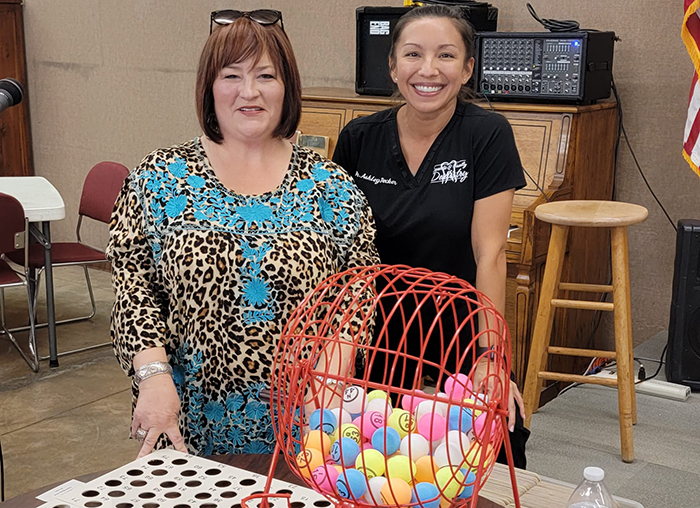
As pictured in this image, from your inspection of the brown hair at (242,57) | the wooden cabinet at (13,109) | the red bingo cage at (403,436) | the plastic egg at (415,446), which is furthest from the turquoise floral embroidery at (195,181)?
the wooden cabinet at (13,109)

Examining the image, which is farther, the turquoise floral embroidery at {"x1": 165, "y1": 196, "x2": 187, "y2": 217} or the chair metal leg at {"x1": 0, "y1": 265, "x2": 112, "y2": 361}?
the chair metal leg at {"x1": 0, "y1": 265, "x2": 112, "y2": 361}

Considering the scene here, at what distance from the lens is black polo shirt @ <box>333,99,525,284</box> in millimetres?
2023

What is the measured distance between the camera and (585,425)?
3.27 meters

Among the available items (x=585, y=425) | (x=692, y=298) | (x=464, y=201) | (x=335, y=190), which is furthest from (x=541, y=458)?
(x=335, y=190)

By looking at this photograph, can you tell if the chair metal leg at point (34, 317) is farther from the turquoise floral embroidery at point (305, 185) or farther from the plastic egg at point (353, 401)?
the plastic egg at point (353, 401)

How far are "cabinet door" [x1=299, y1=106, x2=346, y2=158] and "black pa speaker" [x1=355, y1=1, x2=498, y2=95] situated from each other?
18 centimetres

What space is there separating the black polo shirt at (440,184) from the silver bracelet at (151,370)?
0.73 m

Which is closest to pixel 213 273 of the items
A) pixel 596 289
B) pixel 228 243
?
pixel 228 243

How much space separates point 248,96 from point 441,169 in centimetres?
57

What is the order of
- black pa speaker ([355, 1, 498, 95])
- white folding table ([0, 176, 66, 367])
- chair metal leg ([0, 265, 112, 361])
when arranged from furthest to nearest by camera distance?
chair metal leg ([0, 265, 112, 361]) → white folding table ([0, 176, 66, 367]) → black pa speaker ([355, 1, 498, 95])

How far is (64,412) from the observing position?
151 inches

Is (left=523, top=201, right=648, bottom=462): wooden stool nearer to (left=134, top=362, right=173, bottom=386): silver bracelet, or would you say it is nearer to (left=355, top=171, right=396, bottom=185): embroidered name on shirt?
(left=355, top=171, right=396, bottom=185): embroidered name on shirt

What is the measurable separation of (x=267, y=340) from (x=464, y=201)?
2.12 ft

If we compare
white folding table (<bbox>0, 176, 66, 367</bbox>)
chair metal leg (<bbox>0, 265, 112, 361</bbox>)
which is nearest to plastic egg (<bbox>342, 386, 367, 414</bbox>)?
white folding table (<bbox>0, 176, 66, 367</bbox>)
